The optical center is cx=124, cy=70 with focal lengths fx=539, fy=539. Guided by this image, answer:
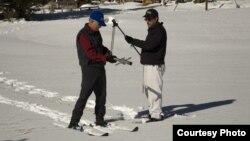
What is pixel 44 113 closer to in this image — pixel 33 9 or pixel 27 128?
pixel 27 128

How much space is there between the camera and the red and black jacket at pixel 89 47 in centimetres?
820

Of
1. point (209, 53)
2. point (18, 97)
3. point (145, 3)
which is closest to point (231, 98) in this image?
point (18, 97)

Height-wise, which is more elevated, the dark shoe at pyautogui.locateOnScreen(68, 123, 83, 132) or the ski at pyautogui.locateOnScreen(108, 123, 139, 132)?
the dark shoe at pyautogui.locateOnScreen(68, 123, 83, 132)

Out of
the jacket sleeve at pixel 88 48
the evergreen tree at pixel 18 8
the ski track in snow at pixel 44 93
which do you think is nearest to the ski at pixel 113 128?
the ski track in snow at pixel 44 93

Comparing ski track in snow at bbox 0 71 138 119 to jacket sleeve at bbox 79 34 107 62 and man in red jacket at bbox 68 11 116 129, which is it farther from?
jacket sleeve at bbox 79 34 107 62

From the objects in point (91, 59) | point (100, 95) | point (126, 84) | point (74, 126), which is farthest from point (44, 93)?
point (91, 59)

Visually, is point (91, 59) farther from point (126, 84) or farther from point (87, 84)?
point (126, 84)

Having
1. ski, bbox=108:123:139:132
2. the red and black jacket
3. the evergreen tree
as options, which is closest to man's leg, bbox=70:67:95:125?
the red and black jacket

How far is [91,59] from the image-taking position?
27.1 ft

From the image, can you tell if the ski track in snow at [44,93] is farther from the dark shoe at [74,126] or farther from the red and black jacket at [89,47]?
the red and black jacket at [89,47]

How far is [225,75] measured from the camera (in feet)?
51.9

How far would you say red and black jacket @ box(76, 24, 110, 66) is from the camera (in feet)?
26.9

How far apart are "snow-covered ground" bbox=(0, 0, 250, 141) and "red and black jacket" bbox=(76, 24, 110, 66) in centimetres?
112

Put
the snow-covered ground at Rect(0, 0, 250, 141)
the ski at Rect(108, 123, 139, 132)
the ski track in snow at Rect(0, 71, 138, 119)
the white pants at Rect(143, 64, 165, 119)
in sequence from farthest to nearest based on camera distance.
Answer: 1. the ski track in snow at Rect(0, 71, 138, 119)
2. the white pants at Rect(143, 64, 165, 119)
3. the snow-covered ground at Rect(0, 0, 250, 141)
4. the ski at Rect(108, 123, 139, 132)
